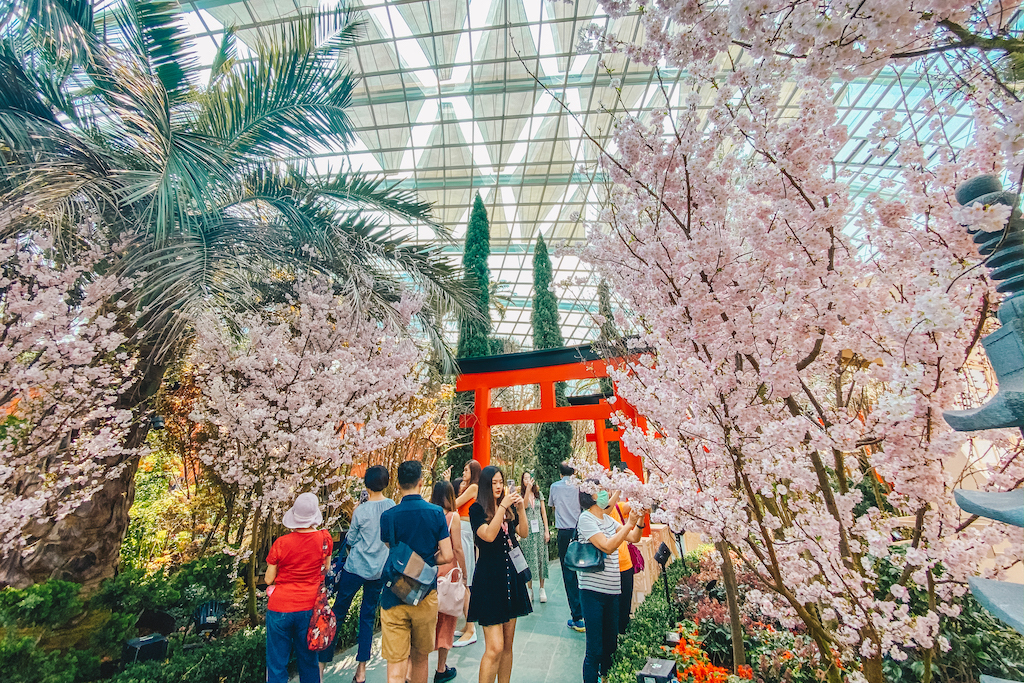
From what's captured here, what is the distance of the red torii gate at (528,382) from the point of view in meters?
7.23

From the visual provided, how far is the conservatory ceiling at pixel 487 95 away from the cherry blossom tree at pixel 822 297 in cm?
833

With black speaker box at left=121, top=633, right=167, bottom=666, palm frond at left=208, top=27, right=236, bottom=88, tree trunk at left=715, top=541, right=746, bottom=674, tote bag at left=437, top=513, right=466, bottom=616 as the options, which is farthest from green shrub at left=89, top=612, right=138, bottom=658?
palm frond at left=208, top=27, right=236, bottom=88

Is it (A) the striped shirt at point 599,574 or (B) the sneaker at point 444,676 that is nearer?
(A) the striped shirt at point 599,574

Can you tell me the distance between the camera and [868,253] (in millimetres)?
1964

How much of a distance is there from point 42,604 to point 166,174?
327 centimetres

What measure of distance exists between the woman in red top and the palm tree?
7.45 ft

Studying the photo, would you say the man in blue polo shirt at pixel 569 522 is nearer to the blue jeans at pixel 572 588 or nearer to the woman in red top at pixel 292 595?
the blue jeans at pixel 572 588

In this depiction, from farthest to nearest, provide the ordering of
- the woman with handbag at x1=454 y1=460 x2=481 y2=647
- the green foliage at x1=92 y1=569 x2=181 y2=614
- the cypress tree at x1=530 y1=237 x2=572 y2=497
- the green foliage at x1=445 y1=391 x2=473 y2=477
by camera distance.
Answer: the cypress tree at x1=530 y1=237 x2=572 y2=497, the green foliage at x1=445 y1=391 x2=473 y2=477, the woman with handbag at x1=454 y1=460 x2=481 y2=647, the green foliage at x1=92 y1=569 x2=181 y2=614

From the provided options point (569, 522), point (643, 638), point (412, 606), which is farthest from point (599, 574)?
point (569, 522)

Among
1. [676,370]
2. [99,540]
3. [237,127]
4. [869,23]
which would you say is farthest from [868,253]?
[99,540]

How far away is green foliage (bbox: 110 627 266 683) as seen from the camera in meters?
2.98

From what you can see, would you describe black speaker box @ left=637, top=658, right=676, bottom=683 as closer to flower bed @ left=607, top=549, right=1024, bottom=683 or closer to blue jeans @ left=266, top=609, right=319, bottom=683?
flower bed @ left=607, top=549, right=1024, bottom=683

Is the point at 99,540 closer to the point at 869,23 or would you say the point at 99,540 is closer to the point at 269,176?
the point at 269,176

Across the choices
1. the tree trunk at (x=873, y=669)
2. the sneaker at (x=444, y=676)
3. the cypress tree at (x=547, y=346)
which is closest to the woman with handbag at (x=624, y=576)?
the sneaker at (x=444, y=676)
